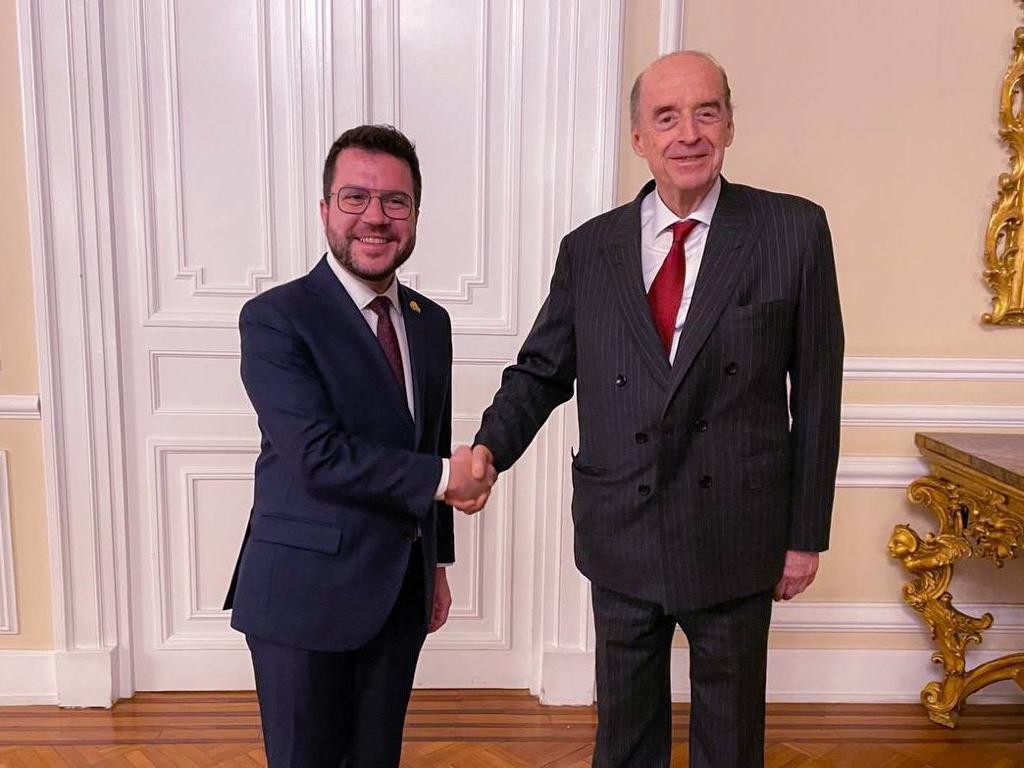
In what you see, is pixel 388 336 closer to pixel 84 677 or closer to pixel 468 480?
pixel 468 480

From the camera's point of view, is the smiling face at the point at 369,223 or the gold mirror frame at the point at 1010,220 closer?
the smiling face at the point at 369,223

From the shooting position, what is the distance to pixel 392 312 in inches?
65.7

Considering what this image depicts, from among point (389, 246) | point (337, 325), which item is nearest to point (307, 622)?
point (337, 325)

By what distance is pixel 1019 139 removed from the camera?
2.73m

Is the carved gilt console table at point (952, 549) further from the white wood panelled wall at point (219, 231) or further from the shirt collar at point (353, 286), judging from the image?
the shirt collar at point (353, 286)

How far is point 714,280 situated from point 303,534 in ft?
3.05

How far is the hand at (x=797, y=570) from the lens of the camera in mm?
1715

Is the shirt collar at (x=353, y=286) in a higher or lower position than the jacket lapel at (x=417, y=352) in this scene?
higher

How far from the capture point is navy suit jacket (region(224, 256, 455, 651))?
1497mm

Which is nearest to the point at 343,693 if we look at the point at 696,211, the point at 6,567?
the point at 696,211

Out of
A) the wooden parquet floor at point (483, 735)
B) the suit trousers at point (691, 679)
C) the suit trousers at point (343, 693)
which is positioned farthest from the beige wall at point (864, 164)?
the suit trousers at point (343, 693)

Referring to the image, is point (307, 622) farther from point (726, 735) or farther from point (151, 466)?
point (151, 466)

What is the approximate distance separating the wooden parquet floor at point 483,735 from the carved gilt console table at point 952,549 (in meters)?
0.17

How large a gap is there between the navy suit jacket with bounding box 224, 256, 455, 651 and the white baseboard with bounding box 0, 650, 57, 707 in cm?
177
